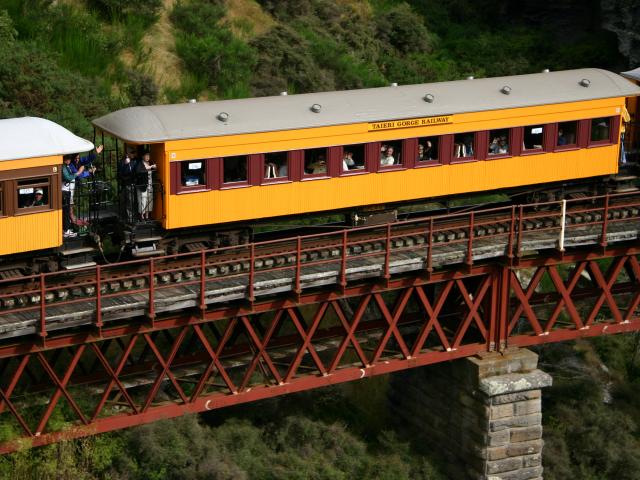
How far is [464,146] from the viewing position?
2975 centimetres

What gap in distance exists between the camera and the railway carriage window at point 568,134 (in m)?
31.2

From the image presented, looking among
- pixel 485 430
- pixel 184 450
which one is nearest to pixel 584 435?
pixel 485 430

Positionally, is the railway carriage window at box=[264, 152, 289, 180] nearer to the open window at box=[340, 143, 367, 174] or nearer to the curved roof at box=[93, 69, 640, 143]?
the curved roof at box=[93, 69, 640, 143]

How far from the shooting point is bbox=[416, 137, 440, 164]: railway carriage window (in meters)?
29.3

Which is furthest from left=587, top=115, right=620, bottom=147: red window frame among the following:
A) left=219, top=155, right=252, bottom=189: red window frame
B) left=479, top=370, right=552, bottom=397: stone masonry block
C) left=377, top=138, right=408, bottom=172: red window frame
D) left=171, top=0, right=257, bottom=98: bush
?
left=171, top=0, right=257, bottom=98: bush

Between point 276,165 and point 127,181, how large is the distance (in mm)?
3112

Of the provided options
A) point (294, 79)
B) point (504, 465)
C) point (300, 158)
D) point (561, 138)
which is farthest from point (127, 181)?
point (294, 79)

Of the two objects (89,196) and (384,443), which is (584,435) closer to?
(384,443)

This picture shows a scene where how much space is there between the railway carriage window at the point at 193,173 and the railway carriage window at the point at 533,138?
26.1ft

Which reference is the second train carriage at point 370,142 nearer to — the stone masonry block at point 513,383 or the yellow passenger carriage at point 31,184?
the yellow passenger carriage at point 31,184

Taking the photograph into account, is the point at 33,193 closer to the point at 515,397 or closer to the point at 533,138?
the point at 515,397

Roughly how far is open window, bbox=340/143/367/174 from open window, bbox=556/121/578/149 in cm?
536

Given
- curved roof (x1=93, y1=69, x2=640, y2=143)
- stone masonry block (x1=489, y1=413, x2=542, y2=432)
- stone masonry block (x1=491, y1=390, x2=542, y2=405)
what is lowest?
stone masonry block (x1=489, y1=413, x2=542, y2=432)

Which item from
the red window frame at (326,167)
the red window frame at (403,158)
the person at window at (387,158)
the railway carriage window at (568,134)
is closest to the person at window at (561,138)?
the railway carriage window at (568,134)
